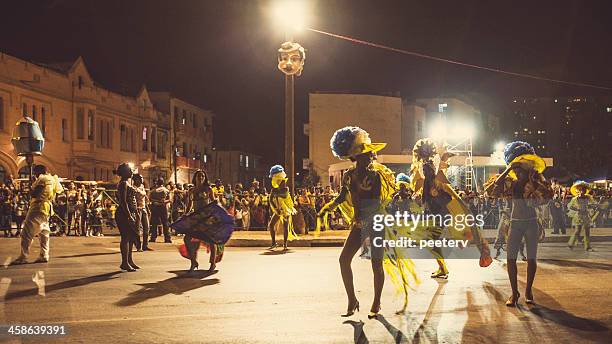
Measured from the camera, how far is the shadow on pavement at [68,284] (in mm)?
9077

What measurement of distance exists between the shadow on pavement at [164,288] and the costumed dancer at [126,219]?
4.42ft

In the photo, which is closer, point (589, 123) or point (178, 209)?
point (178, 209)

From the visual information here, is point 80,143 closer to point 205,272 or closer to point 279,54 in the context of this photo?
point 279,54

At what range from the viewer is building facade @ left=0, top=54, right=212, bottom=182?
109ft

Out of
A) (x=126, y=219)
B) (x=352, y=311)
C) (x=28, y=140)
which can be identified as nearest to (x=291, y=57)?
(x=28, y=140)

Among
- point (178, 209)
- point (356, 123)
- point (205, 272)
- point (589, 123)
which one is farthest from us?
point (589, 123)

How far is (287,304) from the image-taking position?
8.21 metres

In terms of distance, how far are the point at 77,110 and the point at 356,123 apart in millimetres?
20568

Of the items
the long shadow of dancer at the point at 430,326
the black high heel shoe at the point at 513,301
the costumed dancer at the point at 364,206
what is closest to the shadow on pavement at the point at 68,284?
the costumed dancer at the point at 364,206

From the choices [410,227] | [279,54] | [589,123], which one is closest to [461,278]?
[410,227]

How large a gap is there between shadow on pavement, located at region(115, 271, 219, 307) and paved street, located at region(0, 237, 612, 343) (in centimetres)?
1

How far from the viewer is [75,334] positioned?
262 inches

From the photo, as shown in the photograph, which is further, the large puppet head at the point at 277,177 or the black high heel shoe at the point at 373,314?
the large puppet head at the point at 277,177

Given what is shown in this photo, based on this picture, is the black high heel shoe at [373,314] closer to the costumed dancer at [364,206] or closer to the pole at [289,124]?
the costumed dancer at [364,206]
